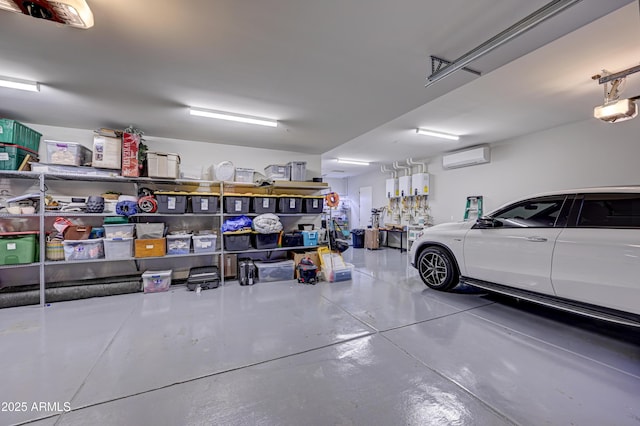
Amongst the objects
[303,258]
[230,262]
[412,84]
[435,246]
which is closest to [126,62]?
[412,84]

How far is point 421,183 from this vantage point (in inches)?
295

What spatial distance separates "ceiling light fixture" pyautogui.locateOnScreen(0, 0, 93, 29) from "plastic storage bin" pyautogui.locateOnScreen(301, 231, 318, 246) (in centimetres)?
392

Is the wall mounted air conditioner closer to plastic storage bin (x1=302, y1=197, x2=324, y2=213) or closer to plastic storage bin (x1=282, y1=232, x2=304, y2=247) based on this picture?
plastic storage bin (x1=302, y1=197, x2=324, y2=213)

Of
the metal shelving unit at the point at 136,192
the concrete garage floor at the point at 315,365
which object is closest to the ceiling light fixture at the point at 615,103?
the concrete garage floor at the point at 315,365

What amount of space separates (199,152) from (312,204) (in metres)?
2.47

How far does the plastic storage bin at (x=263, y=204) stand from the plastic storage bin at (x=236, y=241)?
0.51 meters

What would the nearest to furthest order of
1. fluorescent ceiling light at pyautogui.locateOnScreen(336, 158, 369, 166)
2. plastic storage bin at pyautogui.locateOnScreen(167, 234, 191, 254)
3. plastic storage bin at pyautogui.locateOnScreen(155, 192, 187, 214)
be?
plastic storage bin at pyautogui.locateOnScreen(155, 192, 187, 214), plastic storage bin at pyautogui.locateOnScreen(167, 234, 191, 254), fluorescent ceiling light at pyautogui.locateOnScreen(336, 158, 369, 166)

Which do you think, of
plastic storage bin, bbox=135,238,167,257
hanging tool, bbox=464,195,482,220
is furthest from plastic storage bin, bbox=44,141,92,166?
hanging tool, bbox=464,195,482,220

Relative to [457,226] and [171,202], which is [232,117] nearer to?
[171,202]

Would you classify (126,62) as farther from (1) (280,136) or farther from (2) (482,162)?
(2) (482,162)

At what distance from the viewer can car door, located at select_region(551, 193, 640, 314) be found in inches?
85.7

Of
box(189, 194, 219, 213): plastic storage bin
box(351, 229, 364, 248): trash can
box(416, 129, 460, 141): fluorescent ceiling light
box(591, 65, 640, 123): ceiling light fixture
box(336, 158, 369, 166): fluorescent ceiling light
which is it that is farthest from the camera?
box(351, 229, 364, 248): trash can

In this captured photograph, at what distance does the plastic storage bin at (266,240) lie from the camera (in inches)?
178

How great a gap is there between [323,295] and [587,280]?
2975 millimetres
